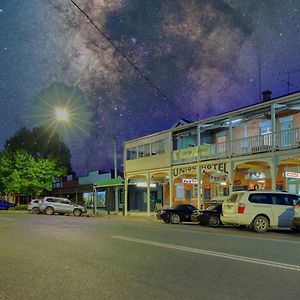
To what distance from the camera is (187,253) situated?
1066 centimetres

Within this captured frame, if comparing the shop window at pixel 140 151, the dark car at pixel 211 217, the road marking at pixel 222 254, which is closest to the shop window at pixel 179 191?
the shop window at pixel 140 151

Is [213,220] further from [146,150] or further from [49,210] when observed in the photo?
[49,210]

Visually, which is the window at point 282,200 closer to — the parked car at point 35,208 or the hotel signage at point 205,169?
the hotel signage at point 205,169

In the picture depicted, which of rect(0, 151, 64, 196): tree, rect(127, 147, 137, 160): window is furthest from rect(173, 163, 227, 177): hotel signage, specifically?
rect(0, 151, 64, 196): tree

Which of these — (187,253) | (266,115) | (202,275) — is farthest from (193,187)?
(202,275)

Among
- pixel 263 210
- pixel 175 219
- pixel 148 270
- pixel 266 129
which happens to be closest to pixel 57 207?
pixel 175 219

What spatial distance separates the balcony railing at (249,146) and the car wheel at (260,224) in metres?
5.91

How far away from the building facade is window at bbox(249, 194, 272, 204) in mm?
3872

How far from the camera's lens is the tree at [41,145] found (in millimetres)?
57000

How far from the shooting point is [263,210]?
61.8ft

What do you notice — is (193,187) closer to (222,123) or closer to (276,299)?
(222,123)

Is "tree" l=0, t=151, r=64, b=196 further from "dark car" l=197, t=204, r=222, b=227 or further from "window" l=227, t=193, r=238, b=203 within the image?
"window" l=227, t=193, r=238, b=203

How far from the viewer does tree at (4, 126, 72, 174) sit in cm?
5700

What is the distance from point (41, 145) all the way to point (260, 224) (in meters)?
43.2
